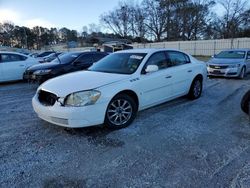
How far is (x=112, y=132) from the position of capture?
416 centimetres

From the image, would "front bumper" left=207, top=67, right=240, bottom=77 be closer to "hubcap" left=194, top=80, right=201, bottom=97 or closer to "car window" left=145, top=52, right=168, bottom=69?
"hubcap" left=194, top=80, right=201, bottom=97

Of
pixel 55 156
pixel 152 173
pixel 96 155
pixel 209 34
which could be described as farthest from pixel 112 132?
pixel 209 34

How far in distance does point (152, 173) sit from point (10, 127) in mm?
3028

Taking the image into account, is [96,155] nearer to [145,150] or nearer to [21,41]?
[145,150]

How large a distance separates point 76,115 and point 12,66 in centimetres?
752

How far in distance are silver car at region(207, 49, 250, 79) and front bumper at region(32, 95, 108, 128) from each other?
803 centimetres

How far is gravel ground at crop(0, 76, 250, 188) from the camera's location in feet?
9.19

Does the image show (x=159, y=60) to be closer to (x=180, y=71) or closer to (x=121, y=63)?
(x=180, y=71)

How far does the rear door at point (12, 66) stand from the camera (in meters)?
9.77

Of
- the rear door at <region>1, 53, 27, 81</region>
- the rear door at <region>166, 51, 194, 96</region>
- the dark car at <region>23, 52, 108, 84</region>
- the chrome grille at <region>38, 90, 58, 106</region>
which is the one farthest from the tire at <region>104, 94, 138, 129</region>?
the rear door at <region>1, 53, 27, 81</region>

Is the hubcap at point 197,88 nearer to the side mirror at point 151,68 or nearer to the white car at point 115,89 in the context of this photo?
the white car at point 115,89

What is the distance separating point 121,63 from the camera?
5.03 meters

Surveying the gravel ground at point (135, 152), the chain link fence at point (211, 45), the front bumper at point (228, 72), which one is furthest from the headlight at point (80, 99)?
the chain link fence at point (211, 45)

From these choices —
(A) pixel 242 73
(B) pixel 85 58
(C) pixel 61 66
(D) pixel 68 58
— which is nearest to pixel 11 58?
(D) pixel 68 58
